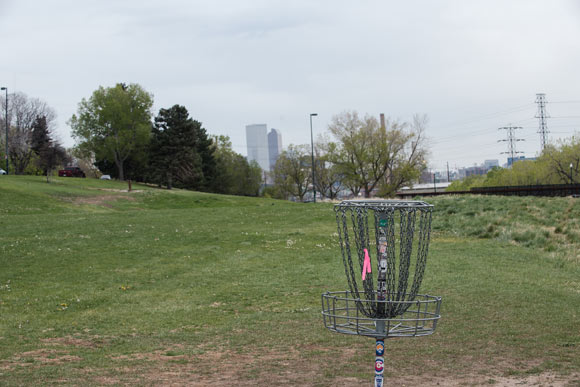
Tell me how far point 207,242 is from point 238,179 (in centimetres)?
7340

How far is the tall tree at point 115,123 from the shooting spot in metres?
78.5

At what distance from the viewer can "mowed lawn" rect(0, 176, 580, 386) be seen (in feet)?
27.0

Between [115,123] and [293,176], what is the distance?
103 ft

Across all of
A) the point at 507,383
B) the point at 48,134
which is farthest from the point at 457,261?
the point at 48,134

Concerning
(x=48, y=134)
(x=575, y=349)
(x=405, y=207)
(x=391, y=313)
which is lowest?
(x=575, y=349)

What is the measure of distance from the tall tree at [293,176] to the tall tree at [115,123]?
25.6 m

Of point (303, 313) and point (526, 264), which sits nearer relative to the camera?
point (303, 313)

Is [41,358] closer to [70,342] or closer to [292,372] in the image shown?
[70,342]

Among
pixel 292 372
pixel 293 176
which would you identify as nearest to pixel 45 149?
pixel 293 176

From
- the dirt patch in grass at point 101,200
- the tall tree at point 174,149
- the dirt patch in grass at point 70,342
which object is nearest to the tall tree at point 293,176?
the tall tree at point 174,149

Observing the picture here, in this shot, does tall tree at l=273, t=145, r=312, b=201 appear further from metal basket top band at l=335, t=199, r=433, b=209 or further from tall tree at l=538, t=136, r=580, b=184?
metal basket top band at l=335, t=199, r=433, b=209

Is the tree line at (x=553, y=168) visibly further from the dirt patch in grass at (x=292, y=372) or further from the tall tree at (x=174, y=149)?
the dirt patch in grass at (x=292, y=372)

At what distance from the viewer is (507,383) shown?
7.36 metres

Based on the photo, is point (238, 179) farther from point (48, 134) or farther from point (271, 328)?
point (271, 328)
